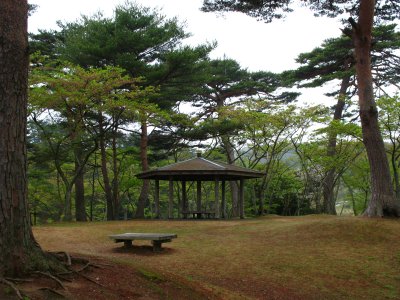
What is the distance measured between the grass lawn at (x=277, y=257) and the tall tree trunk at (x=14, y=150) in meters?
1.78

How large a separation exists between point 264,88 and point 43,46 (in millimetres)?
13313

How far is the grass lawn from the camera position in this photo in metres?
6.54

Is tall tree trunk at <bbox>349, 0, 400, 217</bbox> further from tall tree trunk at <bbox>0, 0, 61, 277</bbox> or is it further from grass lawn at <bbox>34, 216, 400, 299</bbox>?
tall tree trunk at <bbox>0, 0, 61, 277</bbox>

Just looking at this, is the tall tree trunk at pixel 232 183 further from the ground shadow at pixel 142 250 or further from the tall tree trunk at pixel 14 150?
the tall tree trunk at pixel 14 150

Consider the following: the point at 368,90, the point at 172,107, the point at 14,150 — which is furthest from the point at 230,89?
the point at 14,150

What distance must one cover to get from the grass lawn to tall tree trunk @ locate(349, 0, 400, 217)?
26.9 inches

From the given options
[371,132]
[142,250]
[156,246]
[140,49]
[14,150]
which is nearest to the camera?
[14,150]

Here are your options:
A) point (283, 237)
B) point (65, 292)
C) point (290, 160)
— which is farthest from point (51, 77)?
point (290, 160)

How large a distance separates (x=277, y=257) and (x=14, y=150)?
5.66 m

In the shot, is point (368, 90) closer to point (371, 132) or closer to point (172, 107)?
point (371, 132)

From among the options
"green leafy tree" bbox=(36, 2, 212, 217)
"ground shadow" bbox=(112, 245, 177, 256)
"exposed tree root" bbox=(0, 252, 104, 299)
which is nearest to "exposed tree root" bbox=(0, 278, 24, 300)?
"exposed tree root" bbox=(0, 252, 104, 299)

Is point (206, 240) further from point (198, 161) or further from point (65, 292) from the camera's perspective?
point (198, 161)

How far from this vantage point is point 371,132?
11.3 meters

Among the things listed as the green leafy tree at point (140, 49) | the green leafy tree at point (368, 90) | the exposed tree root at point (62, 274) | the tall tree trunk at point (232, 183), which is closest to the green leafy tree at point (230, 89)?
the tall tree trunk at point (232, 183)
